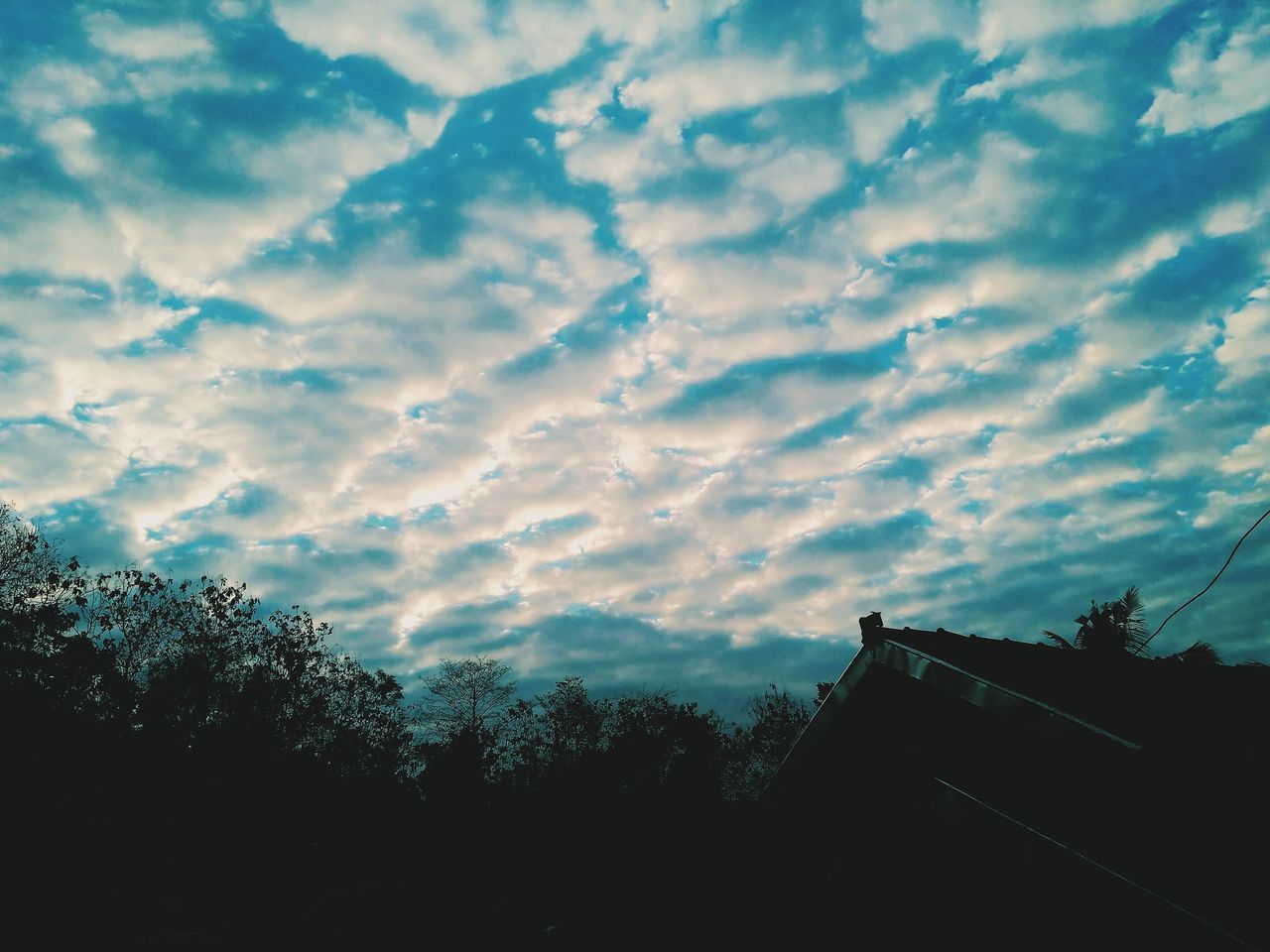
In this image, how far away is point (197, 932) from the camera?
18.7ft

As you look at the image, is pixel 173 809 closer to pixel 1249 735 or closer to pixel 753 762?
pixel 1249 735

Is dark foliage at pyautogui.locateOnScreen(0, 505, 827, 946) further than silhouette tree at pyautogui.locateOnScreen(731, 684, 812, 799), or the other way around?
silhouette tree at pyautogui.locateOnScreen(731, 684, 812, 799)

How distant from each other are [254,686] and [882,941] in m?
36.0

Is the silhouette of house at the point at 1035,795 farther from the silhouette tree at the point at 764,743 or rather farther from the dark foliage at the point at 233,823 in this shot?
the silhouette tree at the point at 764,743

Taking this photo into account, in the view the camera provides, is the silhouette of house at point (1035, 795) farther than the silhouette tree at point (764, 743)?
No

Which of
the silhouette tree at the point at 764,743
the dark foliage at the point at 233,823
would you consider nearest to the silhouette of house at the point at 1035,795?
the dark foliage at the point at 233,823

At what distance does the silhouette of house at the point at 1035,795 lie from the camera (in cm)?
267

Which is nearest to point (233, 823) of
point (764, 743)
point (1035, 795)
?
point (1035, 795)

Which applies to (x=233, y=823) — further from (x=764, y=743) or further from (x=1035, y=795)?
(x=764, y=743)

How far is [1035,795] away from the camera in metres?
4.18

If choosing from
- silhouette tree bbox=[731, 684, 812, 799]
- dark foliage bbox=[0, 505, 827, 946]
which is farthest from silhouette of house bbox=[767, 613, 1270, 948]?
silhouette tree bbox=[731, 684, 812, 799]

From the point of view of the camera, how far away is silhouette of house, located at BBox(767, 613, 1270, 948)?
267 cm

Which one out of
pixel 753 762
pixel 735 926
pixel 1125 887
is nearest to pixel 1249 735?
pixel 1125 887

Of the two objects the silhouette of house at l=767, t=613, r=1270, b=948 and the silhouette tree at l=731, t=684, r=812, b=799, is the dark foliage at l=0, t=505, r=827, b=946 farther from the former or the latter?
the silhouette tree at l=731, t=684, r=812, b=799
